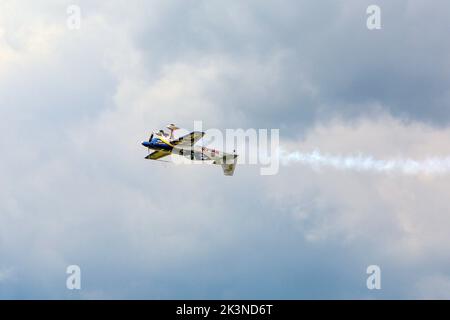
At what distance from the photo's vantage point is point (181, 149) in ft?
389

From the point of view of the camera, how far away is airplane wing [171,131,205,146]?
115 m

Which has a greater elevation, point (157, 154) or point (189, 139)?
point (189, 139)

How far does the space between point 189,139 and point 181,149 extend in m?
3.08

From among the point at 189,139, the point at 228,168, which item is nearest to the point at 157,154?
the point at 189,139

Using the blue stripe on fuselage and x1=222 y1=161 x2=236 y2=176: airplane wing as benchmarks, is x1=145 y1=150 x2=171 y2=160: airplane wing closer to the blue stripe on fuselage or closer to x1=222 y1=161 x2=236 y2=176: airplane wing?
the blue stripe on fuselage

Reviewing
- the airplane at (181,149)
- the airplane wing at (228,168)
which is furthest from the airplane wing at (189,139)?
the airplane wing at (228,168)

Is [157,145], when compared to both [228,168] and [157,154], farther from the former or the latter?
[228,168]

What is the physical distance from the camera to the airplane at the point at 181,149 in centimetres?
11800
